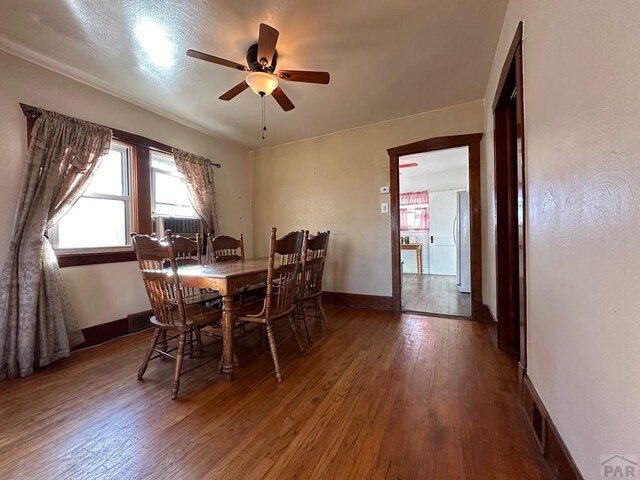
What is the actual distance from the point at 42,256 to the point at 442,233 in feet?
22.4

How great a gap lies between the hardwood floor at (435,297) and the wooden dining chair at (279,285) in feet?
6.70

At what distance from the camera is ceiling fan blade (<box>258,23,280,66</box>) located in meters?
1.61

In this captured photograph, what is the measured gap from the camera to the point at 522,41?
139 centimetres

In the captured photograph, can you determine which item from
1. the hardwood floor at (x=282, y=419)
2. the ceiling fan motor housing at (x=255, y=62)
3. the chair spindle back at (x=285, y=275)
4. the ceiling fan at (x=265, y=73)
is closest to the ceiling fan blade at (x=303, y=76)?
the ceiling fan at (x=265, y=73)

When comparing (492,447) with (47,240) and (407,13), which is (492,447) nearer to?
(407,13)

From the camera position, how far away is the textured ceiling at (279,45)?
172cm

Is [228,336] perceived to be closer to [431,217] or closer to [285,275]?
[285,275]

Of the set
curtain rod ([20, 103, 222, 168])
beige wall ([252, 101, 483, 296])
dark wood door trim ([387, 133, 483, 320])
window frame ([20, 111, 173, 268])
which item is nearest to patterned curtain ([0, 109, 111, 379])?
curtain rod ([20, 103, 222, 168])

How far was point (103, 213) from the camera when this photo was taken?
105 inches

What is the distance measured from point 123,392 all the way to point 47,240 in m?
1.48

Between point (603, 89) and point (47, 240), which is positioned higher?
point (603, 89)

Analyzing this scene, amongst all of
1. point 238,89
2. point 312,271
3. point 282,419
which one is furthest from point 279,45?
point 282,419

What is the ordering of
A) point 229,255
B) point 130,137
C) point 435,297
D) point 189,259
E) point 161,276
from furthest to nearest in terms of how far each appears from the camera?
point 435,297 < point 229,255 < point 130,137 < point 189,259 < point 161,276

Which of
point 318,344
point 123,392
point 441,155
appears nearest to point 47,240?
point 123,392
